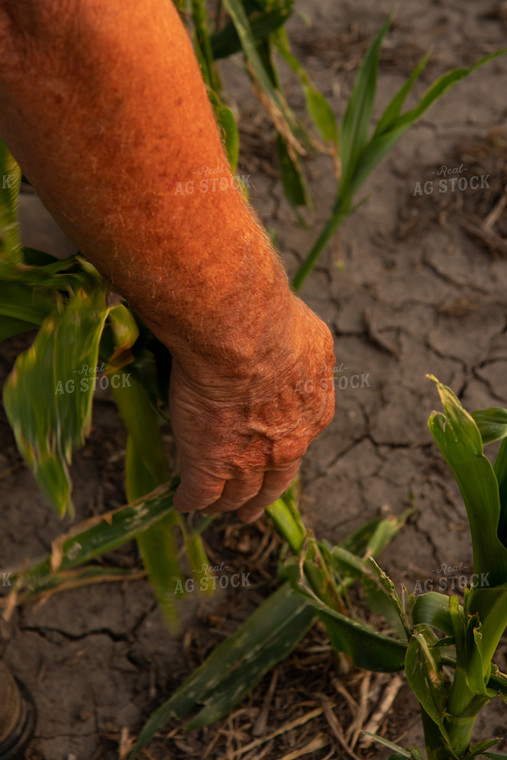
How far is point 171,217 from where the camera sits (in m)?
0.85

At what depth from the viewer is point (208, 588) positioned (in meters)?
1.50

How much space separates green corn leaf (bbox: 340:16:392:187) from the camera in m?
1.68

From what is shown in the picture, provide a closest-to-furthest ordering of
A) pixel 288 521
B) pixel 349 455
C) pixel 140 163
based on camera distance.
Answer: pixel 140 163, pixel 288 521, pixel 349 455

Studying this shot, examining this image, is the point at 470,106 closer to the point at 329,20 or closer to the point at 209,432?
the point at 329,20

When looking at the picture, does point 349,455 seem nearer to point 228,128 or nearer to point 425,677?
point 425,677

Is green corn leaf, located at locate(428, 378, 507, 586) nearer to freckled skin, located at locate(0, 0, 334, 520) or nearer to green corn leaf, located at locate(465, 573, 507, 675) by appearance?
green corn leaf, located at locate(465, 573, 507, 675)

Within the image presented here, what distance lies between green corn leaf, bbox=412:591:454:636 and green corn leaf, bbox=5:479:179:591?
0.41 meters

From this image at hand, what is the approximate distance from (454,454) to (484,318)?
1.14 m

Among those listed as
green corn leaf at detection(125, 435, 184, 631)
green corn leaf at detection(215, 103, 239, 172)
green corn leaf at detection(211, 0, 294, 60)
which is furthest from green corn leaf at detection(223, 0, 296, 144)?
green corn leaf at detection(125, 435, 184, 631)

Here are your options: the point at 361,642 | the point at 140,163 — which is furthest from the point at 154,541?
the point at 140,163

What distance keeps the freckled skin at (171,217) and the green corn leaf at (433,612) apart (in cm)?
27

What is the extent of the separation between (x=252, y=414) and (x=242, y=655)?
0.54 metres

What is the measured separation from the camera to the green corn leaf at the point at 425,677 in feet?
3.23

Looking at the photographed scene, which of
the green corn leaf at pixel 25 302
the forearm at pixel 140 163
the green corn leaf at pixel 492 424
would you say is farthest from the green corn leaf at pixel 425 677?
the green corn leaf at pixel 25 302
